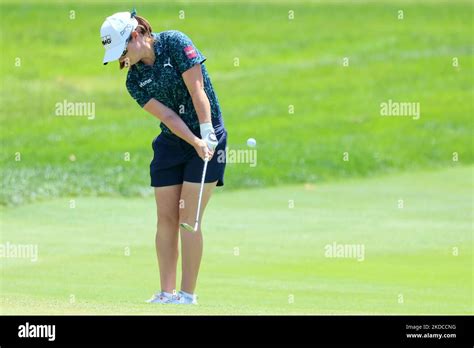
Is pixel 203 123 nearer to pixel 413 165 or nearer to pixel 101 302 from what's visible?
pixel 101 302

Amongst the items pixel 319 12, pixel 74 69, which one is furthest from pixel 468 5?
pixel 74 69

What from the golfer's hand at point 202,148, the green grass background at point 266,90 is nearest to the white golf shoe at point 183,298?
the golfer's hand at point 202,148

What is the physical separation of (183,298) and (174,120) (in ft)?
3.99

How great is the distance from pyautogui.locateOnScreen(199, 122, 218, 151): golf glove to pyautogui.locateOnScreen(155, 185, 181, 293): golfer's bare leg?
1.65ft

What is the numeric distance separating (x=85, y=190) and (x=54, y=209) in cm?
198

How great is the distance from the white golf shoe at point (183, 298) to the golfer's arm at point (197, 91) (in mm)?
1199

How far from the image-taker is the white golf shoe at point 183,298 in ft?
26.6

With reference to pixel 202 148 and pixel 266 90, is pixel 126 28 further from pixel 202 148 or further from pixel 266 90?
pixel 266 90

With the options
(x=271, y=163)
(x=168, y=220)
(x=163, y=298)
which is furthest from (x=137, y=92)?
(x=271, y=163)

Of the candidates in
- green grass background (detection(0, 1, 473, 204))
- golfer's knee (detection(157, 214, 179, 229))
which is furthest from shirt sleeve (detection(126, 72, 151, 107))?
green grass background (detection(0, 1, 473, 204))

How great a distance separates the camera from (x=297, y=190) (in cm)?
1780

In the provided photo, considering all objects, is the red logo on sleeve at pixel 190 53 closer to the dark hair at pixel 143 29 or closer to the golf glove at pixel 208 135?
the dark hair at pixel 143 29

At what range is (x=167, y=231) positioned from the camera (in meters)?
8.34
